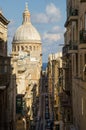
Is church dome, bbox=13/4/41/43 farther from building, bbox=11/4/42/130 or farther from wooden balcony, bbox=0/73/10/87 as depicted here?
wooden balcony, bbox=0/73/10/87

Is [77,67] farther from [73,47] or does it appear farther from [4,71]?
[4,71]

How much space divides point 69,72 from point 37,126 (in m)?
38.5

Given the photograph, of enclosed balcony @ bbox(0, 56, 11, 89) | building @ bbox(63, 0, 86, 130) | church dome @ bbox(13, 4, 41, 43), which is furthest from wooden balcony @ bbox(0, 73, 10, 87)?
church dome @ bbox(13, 4, 41, 43)

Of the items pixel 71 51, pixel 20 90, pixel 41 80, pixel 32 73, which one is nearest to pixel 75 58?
pixel 71 51

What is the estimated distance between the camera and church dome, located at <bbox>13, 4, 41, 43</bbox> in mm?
104438

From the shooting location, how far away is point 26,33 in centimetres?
10719

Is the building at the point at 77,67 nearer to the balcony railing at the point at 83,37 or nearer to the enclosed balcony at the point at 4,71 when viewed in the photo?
the balcony railing at the point at 83,37

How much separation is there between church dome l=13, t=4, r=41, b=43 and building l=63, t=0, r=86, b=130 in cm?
7446

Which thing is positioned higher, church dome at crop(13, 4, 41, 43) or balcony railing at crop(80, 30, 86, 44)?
church dome at crop(13, 4, 41, 43)

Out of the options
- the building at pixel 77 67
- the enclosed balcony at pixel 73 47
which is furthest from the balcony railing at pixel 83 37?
the enclosed balcony at pixel 73 47

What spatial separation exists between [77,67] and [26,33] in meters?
84.3

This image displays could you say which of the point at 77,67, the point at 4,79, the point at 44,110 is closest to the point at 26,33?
the point at 44,110

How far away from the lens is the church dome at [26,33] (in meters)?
104

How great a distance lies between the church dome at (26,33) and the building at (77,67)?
74462 mm
